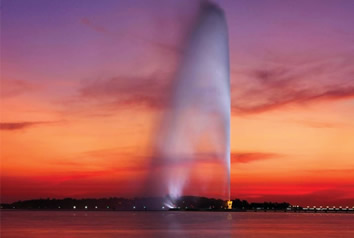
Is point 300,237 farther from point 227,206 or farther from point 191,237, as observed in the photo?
point 227,206

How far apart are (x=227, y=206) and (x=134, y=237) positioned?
101649 millimetres

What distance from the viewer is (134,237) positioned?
173ft

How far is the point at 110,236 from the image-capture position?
52.5 m

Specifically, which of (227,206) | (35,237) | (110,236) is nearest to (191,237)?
(110,236)

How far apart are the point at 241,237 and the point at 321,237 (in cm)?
804

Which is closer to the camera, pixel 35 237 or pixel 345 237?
pixel 35 237

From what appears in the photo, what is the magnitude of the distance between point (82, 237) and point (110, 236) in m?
3.11

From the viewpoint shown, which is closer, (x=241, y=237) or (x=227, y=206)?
(x=241, y=237)

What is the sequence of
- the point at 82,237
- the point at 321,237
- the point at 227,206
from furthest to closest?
the point at 227,206 < the point at 321,237 < the point at 82,237

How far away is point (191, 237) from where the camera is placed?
5156 centimetres

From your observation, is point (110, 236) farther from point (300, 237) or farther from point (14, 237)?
point (300, 237)

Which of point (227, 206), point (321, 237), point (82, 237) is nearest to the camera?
point (82, 237)

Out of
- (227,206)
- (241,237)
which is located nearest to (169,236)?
(241,237)

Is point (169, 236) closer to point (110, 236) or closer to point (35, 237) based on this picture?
point (110, 236)
